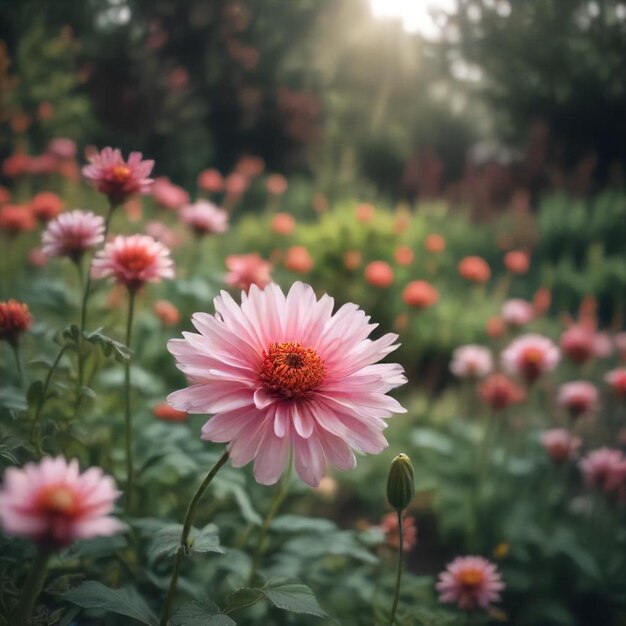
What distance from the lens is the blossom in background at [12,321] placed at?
104 centimetres

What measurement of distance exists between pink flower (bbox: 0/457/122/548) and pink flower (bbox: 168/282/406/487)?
0.68 feet

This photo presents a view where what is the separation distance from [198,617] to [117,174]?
28.2 inches

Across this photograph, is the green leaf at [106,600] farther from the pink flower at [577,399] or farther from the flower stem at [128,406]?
the pink flower at [577,399]

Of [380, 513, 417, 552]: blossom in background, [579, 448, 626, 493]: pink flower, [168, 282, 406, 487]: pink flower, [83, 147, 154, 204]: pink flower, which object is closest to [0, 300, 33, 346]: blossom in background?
[83, 147, 154, 204]: pink flower

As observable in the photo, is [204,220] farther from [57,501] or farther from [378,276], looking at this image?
[57,501]

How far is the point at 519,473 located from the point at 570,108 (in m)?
6.80

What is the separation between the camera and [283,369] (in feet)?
2.79

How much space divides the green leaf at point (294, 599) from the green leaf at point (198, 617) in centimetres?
7

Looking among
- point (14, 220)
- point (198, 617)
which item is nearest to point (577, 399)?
point (198, 617)

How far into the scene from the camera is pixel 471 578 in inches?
47.1

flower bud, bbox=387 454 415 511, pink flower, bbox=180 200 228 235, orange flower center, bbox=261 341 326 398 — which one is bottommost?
flower bud, bbox=387 454 415 511

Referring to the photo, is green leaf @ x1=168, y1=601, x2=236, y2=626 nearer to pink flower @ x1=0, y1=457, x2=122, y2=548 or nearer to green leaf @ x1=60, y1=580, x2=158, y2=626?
green leaf @ x1=60, y1=580, x2=158, y2=626

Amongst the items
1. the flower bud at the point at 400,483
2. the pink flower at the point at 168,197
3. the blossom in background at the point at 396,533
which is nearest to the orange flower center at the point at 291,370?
the flower bud at the point at 400,483

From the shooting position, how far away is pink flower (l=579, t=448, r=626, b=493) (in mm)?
1755
